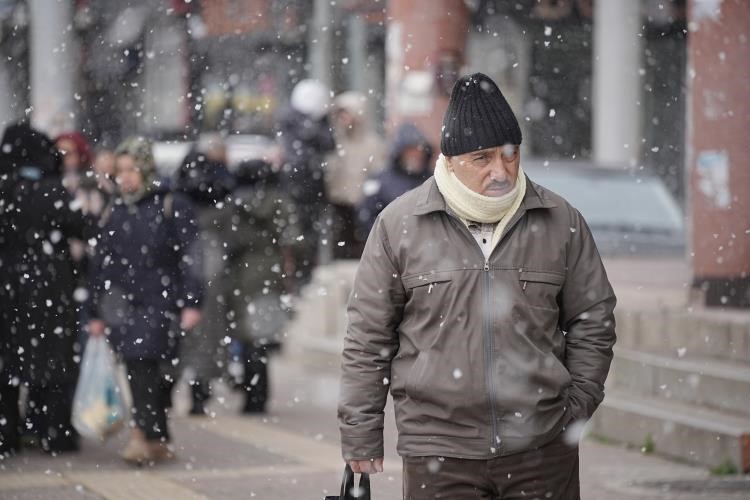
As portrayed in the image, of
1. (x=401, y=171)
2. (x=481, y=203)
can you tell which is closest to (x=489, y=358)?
(x=481, y=203)

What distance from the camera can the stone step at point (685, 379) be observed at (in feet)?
28.0

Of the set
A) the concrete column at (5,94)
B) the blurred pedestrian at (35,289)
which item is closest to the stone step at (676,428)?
the blurred pedestrian at (35,289)

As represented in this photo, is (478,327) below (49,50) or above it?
below

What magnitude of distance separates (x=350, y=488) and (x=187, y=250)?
460 centimetres

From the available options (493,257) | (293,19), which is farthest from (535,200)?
(293,19)

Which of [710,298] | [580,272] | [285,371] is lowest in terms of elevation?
[285,371]

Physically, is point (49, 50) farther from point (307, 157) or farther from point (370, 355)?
point (370, 355)

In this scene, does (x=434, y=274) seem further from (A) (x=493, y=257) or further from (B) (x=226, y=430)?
(B) (x=226, y=430)

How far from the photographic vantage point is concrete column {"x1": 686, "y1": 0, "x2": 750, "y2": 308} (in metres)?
10.4

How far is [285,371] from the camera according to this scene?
1320 cm

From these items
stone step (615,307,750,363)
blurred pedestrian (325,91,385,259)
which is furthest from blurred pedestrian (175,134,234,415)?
blurred pedestrian (325,91,385,259)

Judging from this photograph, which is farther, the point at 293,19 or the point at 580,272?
the point at 293,19

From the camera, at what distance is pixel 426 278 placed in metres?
4.28

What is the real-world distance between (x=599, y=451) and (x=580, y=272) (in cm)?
476
